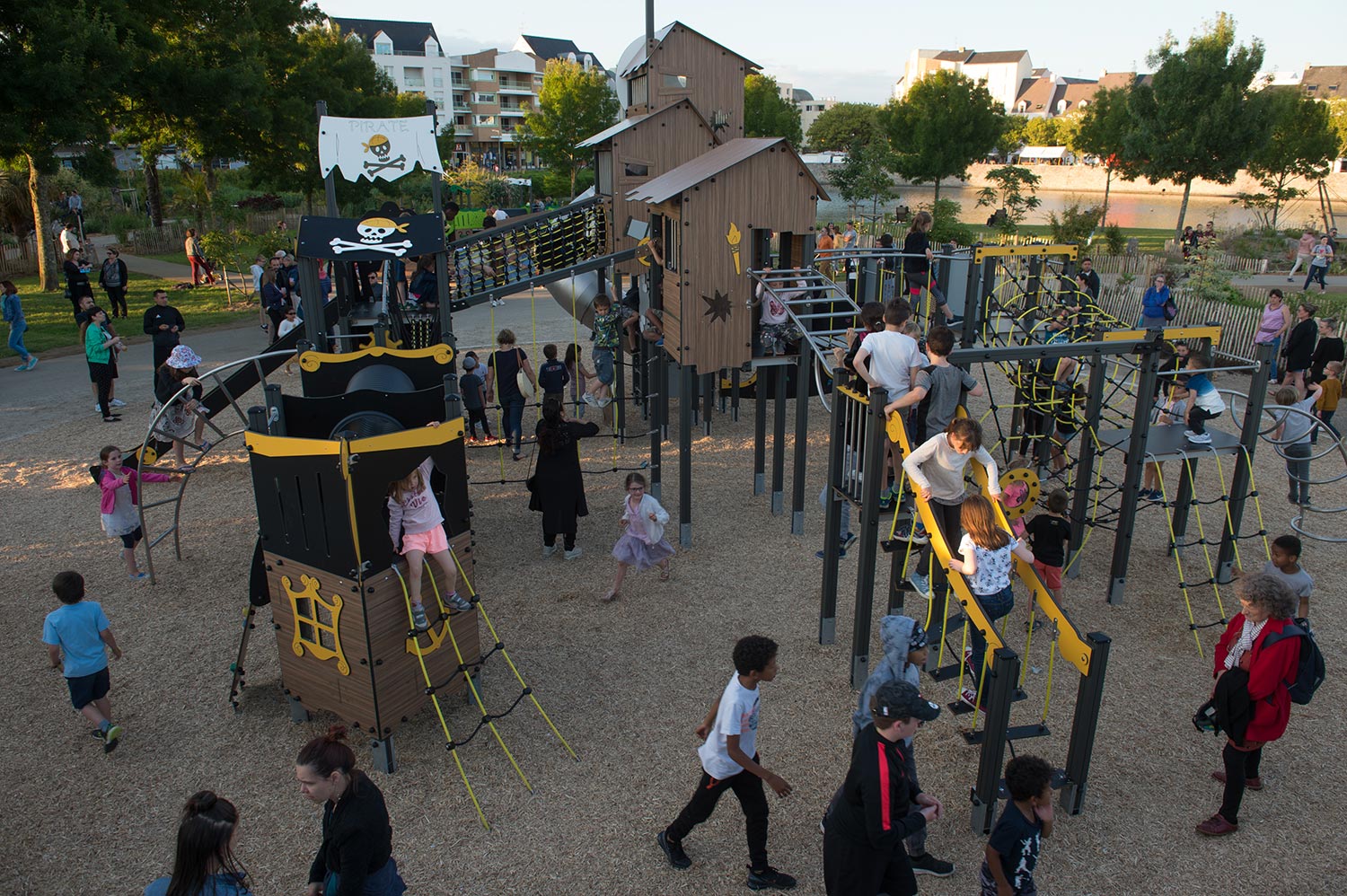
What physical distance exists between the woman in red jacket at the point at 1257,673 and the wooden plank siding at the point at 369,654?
17.1 feet

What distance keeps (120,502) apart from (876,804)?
817cm

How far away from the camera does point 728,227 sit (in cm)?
1014

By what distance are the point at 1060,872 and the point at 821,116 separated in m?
88.3

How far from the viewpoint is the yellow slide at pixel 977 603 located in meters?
5.60

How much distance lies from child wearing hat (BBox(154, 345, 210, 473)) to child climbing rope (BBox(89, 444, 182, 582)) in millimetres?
1488

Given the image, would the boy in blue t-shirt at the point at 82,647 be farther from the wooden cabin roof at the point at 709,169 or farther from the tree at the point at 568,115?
the tree at the point at 568,115

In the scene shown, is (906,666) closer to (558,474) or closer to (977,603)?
(977,603)

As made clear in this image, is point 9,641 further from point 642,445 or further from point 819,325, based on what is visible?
point 819,325

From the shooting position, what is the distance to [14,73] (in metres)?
21.1

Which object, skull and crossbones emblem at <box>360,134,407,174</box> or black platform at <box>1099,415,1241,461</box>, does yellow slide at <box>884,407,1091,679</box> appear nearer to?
black platform at <box>1099,415,1241,461</box>

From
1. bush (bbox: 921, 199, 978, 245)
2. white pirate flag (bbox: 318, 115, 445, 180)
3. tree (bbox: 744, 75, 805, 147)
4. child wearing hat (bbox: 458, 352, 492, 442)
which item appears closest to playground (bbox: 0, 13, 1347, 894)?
white pirate flag (bbox: 318, 115, 445, 180)

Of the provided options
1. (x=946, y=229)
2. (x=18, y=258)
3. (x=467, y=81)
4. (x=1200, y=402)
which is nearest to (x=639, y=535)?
(x=1200, y=402)

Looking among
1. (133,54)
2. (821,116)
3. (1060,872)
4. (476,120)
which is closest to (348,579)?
(1060,872)

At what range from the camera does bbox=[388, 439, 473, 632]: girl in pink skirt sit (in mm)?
6113
